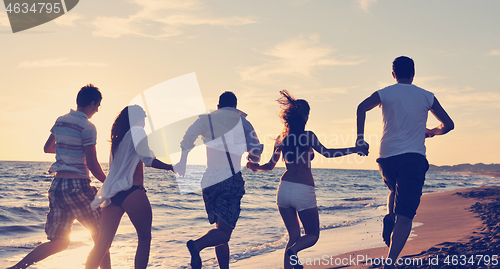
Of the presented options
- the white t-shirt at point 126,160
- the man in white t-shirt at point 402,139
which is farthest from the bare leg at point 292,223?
the white t-shirt at point 126,160

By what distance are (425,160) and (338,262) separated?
2.59 meters

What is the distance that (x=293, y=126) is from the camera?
141 inches

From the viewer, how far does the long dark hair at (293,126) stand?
3508 mm

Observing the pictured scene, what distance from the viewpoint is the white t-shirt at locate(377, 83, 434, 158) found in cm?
321

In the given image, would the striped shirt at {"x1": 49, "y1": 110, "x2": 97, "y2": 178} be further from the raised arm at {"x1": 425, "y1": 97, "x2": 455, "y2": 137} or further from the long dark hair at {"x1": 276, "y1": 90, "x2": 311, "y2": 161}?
the raised arm at {"x1": 425, "y1": 97, "x2": 455, "y2": 137}

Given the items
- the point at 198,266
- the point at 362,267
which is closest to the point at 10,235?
the point at 198,266

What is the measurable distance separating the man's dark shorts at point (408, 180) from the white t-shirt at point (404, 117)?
0.21ft

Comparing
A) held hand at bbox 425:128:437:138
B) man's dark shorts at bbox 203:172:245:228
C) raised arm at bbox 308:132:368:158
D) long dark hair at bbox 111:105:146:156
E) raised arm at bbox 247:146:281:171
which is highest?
long dark hair at bbox 111:105:146:156

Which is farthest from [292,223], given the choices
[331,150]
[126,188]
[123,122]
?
[123,122]

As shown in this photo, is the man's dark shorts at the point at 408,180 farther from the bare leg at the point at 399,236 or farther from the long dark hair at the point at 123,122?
the long dark hair at the point at 123,122

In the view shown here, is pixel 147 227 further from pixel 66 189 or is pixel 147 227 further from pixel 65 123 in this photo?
pixel 65 123

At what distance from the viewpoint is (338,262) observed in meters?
5.22

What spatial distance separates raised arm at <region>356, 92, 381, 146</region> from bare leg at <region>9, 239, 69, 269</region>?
2.97 meters

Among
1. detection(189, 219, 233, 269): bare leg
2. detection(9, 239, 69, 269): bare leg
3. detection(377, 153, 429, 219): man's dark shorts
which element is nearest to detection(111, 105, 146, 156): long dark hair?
detection(9, 239, 69, 269): bare leg
